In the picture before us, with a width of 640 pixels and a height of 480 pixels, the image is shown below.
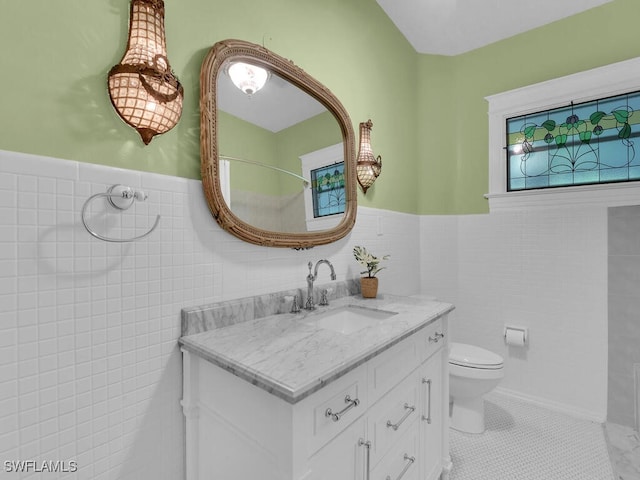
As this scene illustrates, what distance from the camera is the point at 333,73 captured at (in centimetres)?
181

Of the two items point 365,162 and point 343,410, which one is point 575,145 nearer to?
point 365,162

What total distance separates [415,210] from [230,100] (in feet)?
6.38

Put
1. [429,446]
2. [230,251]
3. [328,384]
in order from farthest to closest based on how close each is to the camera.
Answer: [429,446] → [230,251] → [328,384]

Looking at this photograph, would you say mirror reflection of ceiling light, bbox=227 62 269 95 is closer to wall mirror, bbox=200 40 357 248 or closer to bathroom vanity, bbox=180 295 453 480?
wall mirror, bbox=200 40 357 248

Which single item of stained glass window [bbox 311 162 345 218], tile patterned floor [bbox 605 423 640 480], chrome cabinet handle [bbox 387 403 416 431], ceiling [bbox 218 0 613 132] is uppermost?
ceiling [bbox 218 0 613 132]

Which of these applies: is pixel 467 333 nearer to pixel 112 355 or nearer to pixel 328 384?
pixel 328 384

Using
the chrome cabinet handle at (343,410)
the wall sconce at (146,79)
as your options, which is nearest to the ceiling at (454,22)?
the wall sconce at (146,79)

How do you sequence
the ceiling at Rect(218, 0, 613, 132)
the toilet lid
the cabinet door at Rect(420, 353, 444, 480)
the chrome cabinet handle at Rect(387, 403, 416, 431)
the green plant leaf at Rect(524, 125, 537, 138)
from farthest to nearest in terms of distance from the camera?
the green plant leaf at Rect(524, 125, 537, 138), the toilet lid, the ceiling at Rect(218, 0, 613, 132), the cabinet door at Rect(420, 353, 444, 480), the chrome cabinet handle at Rect(387, 403, 416, 431)

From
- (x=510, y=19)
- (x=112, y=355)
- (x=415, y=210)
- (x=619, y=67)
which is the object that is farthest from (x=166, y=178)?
(x=619, y=67)

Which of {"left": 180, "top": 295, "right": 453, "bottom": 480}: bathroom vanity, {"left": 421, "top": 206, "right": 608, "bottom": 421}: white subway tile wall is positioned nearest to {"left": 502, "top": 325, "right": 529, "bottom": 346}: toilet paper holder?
{"left": 421, "top": 206, "right": 608, "bottom": 421}: white subway tile wall

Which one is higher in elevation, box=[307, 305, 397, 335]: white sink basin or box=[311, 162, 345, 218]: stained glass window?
box=[311, 162, 345, 218]: stained glass window

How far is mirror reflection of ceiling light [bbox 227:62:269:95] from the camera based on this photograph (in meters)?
1.25

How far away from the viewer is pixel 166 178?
104 cm

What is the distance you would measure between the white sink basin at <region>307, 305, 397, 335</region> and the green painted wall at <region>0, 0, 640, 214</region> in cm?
82
